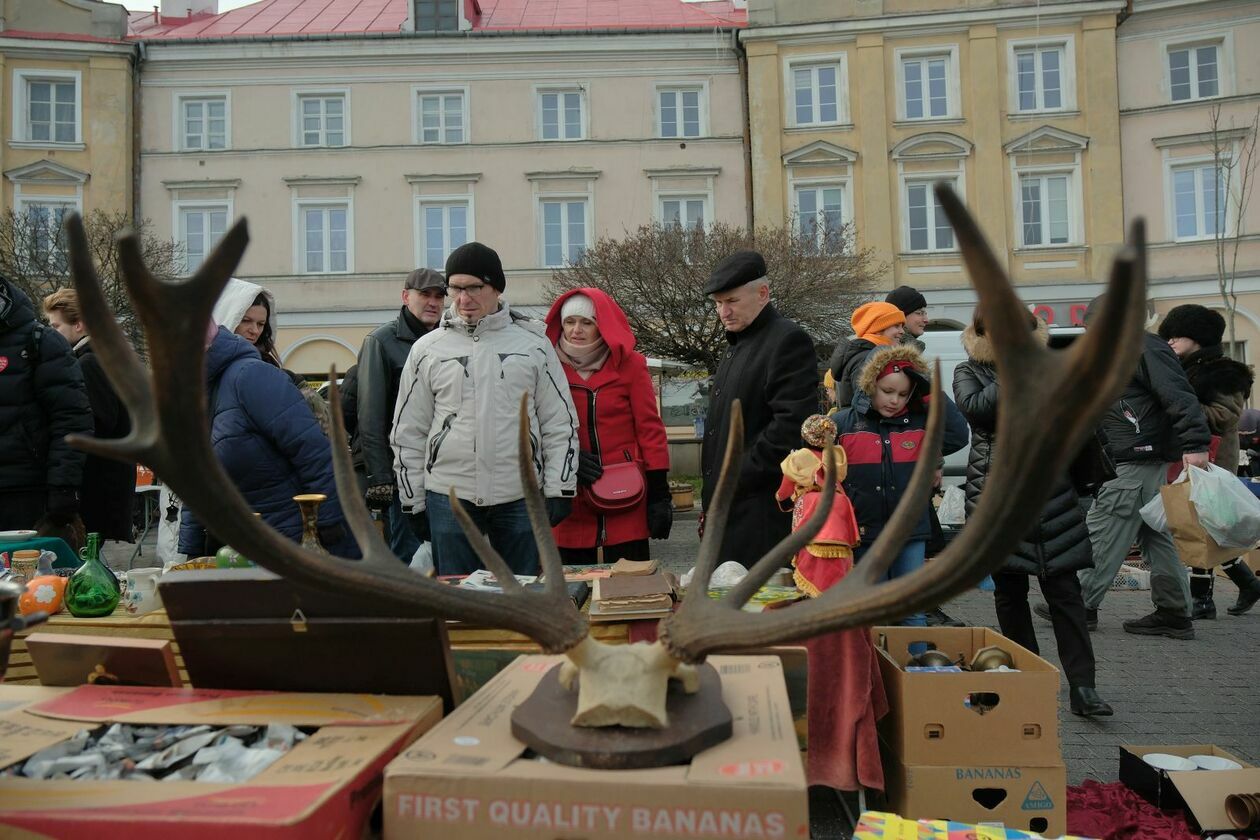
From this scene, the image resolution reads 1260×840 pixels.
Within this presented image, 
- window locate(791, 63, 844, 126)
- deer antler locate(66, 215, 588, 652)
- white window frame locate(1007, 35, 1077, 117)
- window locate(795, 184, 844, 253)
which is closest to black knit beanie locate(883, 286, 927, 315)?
deer antler locate(66, 215, 588, 652)

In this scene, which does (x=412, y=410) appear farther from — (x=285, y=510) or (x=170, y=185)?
(x=170, y=185)

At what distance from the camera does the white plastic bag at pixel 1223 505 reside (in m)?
4.89

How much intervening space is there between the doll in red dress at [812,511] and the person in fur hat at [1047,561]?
0.91m

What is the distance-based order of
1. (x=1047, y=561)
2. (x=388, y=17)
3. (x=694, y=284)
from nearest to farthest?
Result: 1. (x=1047, y=561)
2. (x=694, y=284)
3. (x=388, y=17)

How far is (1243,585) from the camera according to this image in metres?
6.08

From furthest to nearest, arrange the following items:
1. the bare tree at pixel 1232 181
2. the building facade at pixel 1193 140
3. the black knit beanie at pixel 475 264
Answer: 1. the building facade at pixel 1193 140
2. the bare tree at pixel 1232 181
3. the black knit beanie at pixel 475 264

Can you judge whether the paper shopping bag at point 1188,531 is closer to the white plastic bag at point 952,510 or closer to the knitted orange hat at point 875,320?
the knitted orange hat at point 875,320

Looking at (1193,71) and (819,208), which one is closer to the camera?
(1193,71)

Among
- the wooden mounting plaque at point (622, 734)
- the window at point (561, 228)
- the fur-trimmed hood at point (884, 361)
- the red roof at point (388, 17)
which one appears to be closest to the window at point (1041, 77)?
the red roof at point (388, 17)

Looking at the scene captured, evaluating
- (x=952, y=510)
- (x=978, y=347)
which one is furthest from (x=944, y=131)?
(x=978, y=347)

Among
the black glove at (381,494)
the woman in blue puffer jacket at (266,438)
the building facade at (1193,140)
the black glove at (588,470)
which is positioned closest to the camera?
the woman in blue puffer jacket at (266,438)

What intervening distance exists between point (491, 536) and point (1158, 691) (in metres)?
3.40

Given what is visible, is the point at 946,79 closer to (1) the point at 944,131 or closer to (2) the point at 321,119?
(1) the point at 944,131

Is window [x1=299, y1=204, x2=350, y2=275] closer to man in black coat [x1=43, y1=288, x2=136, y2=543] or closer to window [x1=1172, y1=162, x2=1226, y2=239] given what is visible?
man in black coat [x1=43, y1=288, x2=136, y2=543]
